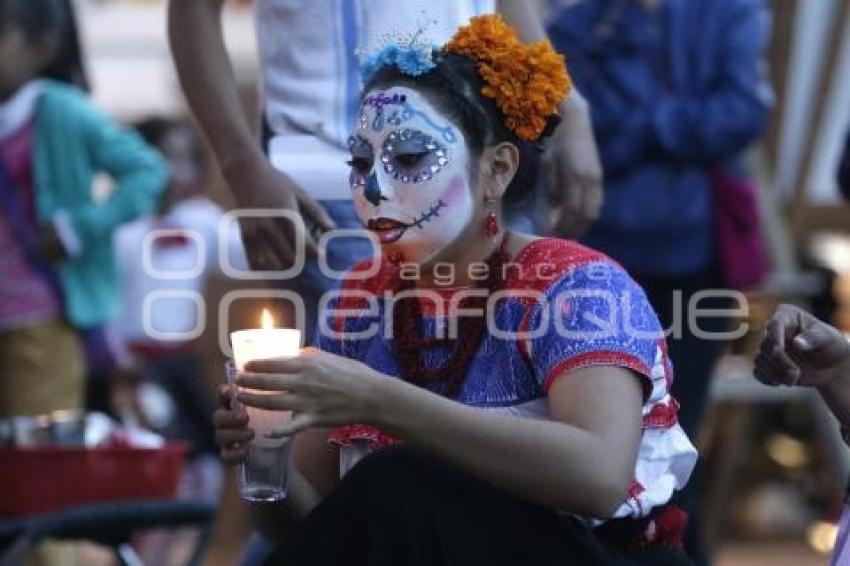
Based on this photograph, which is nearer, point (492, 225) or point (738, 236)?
point (492, 225)

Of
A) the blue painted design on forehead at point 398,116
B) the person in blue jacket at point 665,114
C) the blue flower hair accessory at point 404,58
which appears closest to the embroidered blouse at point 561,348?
the blue painted design on forehead at point 398,116

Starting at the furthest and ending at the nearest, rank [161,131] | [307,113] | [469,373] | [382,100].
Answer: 1. [161,131]
2. [307,113]
3. [382,100]
4. [469,373]

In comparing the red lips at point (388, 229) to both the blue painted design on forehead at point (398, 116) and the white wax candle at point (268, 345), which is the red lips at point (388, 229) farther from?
the white wax candle at point (268, 345)

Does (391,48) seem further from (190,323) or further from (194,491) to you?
(190,323)

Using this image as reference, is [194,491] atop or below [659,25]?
below

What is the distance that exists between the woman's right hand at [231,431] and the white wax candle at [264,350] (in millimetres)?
21

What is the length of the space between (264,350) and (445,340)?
413 mm

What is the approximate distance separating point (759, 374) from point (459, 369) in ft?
1.51

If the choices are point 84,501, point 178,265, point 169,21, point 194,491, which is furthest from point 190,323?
point 169,21

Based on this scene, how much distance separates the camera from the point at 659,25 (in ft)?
16.0

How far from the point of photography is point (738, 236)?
4824 mm

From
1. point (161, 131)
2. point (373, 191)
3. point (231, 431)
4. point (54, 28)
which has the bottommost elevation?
point (161, 131)

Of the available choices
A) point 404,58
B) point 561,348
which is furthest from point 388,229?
point 561,348

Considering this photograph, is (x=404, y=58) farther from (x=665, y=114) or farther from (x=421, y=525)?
(x=665, y=114)
